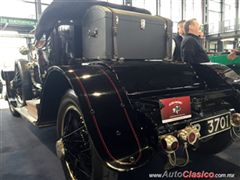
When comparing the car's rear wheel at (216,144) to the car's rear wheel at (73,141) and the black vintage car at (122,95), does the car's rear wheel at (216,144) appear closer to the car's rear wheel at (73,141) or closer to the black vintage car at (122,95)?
the black vintage car at (122,95)

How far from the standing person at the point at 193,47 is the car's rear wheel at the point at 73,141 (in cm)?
168

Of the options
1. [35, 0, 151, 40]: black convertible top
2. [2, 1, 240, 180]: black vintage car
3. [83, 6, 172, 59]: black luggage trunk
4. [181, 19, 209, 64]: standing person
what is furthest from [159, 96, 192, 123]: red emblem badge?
[35, 0, 151, 40]: black convertible top

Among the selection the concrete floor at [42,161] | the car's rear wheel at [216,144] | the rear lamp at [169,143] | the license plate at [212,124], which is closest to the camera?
the rear lamp at [169,143]

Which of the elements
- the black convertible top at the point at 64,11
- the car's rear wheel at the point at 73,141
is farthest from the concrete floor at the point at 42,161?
the black convertible top at the point at 64,11

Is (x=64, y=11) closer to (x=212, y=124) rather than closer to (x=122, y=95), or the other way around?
(x=122, y=95)

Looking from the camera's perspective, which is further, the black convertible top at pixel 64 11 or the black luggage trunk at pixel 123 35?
the black convertible top at pixel 64 11

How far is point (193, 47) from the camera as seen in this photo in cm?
288

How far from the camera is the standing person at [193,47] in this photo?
2.89 m

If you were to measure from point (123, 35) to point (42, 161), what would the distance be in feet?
5.03

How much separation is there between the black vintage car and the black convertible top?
1cm

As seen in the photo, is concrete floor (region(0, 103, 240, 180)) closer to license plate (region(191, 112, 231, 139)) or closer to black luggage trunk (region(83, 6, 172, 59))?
license plate (region(191, 112, 231, 139))

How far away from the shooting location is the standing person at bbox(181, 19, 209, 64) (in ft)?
9.50

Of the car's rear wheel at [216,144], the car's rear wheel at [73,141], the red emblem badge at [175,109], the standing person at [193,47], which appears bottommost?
the car's rear wheel at [216,144]

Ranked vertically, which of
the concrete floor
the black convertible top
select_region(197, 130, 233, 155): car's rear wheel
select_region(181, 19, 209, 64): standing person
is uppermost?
the black convertible top
